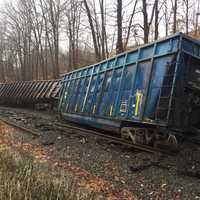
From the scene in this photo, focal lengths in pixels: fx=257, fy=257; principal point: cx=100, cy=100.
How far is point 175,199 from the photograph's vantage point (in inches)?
165

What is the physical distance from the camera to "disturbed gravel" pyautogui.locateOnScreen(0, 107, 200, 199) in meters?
4.54

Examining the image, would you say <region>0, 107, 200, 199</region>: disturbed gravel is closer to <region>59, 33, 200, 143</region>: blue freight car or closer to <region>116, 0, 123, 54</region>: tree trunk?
<region>59, 33, 200, 143</region>: blue freight car

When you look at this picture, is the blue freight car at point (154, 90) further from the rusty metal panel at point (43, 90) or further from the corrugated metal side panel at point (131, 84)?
the rusty metal panel at point (43, 90)

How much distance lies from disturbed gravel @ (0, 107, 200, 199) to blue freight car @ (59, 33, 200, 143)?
27.9 inches

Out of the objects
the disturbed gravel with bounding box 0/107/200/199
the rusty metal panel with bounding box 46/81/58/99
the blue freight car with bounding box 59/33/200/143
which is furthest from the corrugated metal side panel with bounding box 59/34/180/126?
the rusty metal panel with bounding box 46/81/58/99

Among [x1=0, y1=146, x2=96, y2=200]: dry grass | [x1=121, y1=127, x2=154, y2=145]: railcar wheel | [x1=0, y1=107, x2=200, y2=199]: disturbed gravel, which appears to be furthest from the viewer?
[x1=121, y1=127, x2=154, y2=145]: railcar wheel

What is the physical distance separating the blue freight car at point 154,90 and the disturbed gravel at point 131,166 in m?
0.71

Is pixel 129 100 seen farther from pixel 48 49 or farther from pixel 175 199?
pixel 48 49

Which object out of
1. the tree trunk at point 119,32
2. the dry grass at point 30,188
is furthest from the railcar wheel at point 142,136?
the tree trunk at point 119,32

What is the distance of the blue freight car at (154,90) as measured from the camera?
622 centimetres

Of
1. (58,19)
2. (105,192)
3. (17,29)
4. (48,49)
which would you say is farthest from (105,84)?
(17,29)

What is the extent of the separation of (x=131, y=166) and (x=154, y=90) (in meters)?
2.07

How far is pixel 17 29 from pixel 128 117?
40.7 meters

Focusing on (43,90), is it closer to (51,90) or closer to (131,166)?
(51,90)
